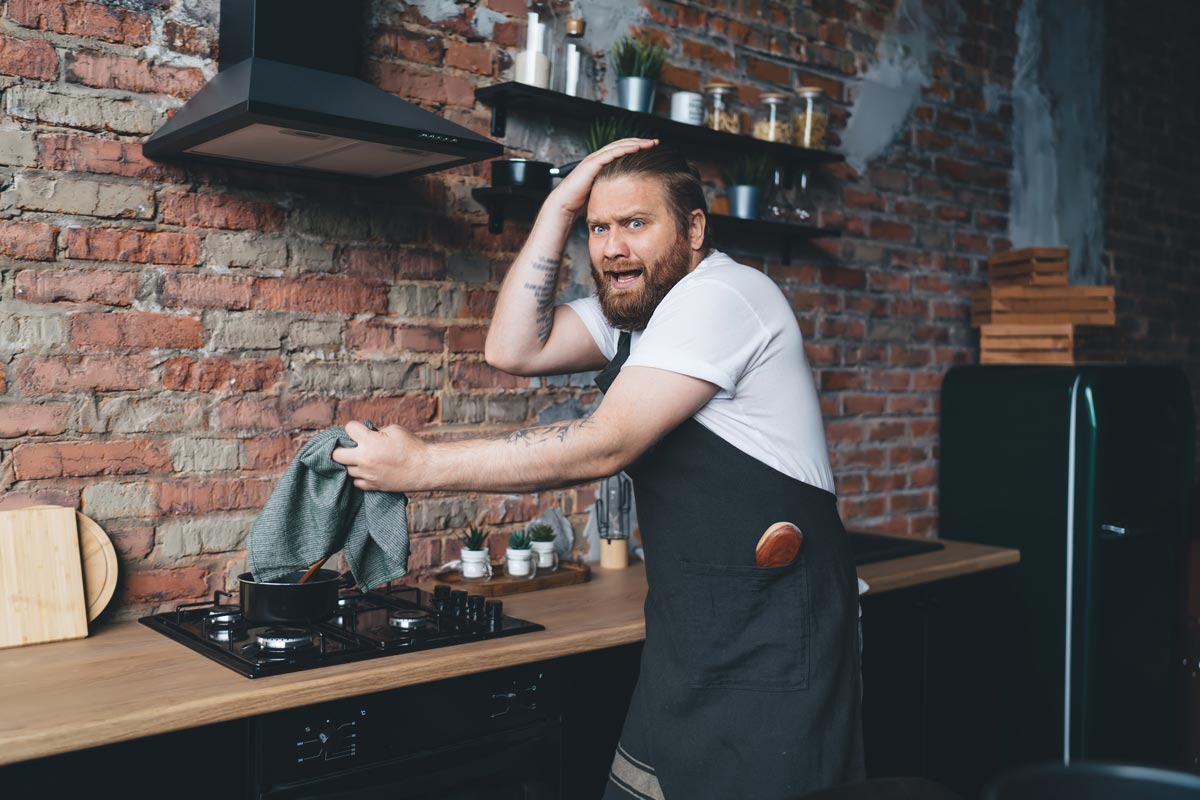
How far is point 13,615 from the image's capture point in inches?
74.6

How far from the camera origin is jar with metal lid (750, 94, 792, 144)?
314 cm

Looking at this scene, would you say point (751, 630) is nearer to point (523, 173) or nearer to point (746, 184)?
point (523, 173)

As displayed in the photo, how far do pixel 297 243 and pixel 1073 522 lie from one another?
2411mm

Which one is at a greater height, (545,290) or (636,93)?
(636,93)

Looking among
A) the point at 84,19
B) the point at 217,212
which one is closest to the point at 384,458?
the point at 217,212

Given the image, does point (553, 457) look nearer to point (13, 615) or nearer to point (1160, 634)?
point (13, 615)

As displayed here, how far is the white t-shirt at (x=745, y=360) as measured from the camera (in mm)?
1743

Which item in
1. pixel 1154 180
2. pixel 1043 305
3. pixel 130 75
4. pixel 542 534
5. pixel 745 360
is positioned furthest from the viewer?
pixel 1154 180

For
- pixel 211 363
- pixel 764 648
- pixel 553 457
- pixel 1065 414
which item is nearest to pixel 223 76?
pixel 211 363

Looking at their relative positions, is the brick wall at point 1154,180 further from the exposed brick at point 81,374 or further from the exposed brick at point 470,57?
the exposed brick at point 81,374

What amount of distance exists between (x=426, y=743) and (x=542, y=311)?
903mm

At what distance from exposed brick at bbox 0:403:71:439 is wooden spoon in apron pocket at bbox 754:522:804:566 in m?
1.33

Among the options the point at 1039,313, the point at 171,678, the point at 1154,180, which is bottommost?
the point at 171,678

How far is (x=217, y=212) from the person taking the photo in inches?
87.7
